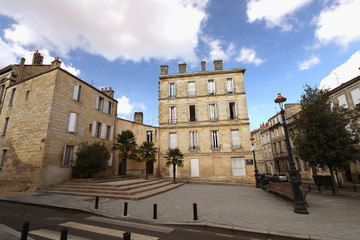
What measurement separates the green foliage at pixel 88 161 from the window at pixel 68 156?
421mm

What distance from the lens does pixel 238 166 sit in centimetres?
1800

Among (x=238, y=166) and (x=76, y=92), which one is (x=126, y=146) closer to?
(x=76, y=92)

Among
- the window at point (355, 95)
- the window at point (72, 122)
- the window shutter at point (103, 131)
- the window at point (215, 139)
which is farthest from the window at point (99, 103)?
the window at point (355, 95)

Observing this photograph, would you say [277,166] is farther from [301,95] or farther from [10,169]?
[10,169]

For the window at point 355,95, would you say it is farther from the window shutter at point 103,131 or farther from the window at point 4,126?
the window at point 4,126

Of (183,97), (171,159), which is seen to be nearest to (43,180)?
(171,159)

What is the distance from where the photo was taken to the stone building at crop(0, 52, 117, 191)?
40.5 ft

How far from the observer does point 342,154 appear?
10656mm

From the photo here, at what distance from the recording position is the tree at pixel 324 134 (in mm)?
10883

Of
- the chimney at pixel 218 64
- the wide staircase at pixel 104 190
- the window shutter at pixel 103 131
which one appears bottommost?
the wide staircase at pixel 104 190

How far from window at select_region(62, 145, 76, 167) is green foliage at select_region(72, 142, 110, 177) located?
0.42 m

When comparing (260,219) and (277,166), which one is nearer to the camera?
(260,219)

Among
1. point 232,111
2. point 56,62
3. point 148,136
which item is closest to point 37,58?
point 56,62

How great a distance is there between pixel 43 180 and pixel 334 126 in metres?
19.7
